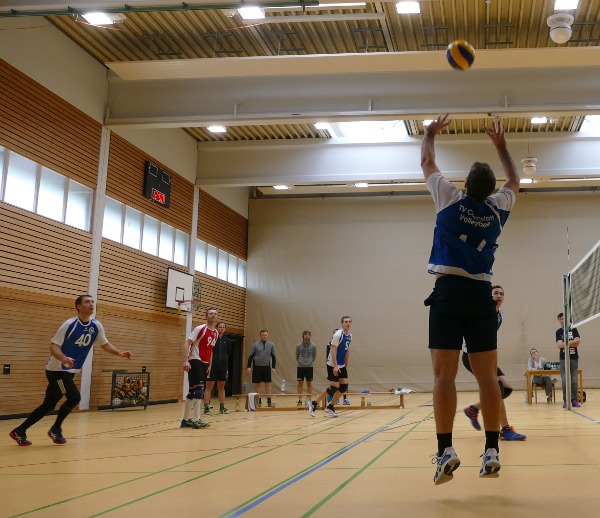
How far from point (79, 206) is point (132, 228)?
2806 millimetres

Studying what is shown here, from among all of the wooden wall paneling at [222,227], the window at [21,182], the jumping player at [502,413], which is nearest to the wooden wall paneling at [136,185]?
the wooden wall paneling at [222,227]

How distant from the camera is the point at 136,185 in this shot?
20.0 m

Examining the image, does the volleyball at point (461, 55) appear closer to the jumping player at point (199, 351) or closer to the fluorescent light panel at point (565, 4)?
the jumping player at point (199, 351)

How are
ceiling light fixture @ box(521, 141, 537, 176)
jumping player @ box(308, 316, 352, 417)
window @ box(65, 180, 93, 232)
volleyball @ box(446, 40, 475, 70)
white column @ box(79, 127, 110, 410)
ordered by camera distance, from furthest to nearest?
ceiling light fixture @ box(521, 141, 537, 176) < white column @ box(79, 127, 110, 410) < window @ box(65, 180, 93, 232) < jumping player @ box(308, 316, 352, 417) < volleyball @ box(446, 40, 475, 70)

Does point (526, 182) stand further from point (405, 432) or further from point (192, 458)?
point (192, 458)

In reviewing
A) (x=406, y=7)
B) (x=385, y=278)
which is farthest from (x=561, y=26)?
(x=385, y=278)

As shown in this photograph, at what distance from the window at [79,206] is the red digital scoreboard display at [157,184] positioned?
2.92 metres

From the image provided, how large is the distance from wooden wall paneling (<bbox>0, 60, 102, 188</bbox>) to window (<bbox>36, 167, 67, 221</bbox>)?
19cm

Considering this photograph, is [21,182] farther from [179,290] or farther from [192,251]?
[192,251]

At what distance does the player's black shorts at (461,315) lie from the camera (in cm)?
437

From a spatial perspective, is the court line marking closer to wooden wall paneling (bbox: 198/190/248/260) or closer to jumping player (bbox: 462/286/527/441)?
jumping player (bbox: 462/286/527/441)

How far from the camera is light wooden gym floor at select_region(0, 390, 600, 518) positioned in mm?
3881

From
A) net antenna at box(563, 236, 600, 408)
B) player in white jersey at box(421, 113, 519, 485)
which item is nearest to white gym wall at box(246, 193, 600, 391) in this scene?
net antenna at box(563, 236, 600, 408)

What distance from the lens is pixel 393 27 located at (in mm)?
15836
